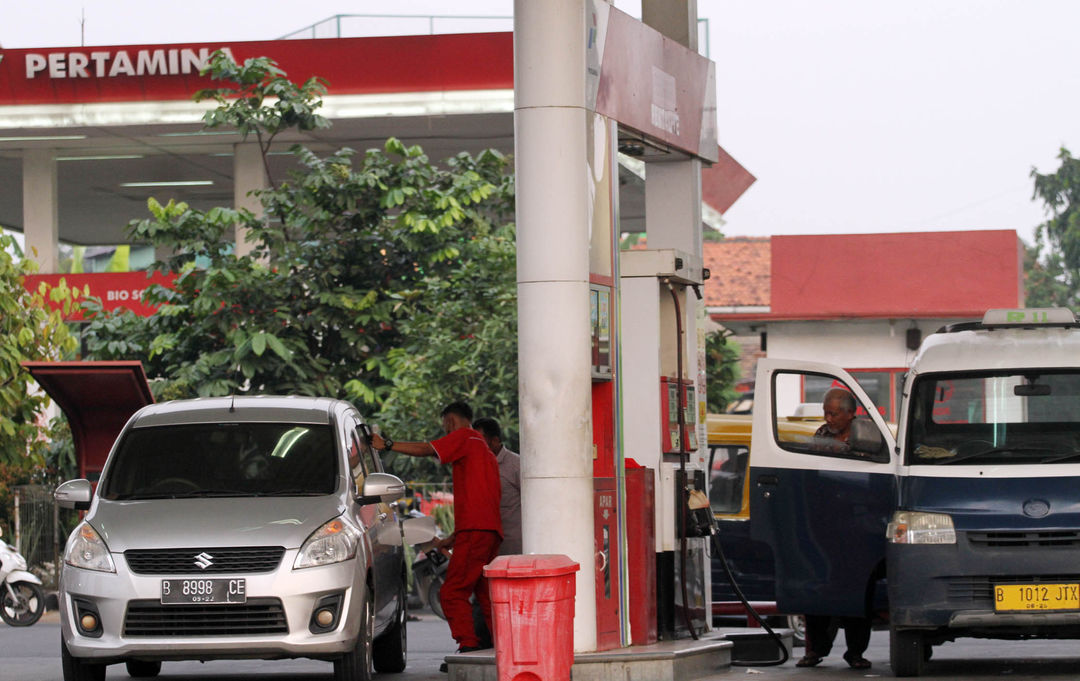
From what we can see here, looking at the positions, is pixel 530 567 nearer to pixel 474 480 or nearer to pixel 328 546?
pixel 328 546

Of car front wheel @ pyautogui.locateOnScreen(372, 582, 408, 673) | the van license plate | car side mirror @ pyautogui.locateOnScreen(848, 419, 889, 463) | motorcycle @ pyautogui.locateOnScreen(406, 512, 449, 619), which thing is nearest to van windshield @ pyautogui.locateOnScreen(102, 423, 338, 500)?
car front wheel @ pyautogui.locateOnScreen(372, 582, 408, 673)

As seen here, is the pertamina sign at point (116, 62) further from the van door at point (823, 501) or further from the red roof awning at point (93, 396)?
the van door at point (823, 501)

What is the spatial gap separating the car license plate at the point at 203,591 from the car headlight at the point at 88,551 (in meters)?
0.37

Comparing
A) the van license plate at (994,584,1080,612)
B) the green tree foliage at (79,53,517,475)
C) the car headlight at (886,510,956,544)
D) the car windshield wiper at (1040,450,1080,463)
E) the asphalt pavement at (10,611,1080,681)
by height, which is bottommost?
the asphalt pavement at (10,611,1080,681)

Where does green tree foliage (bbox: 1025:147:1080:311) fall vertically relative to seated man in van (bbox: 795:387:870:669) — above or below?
above

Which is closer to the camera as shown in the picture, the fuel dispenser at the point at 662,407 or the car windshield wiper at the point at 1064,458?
the car windshield wiper at the point at 1064,458

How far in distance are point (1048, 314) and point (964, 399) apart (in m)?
0.87

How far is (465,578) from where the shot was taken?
1202 cm

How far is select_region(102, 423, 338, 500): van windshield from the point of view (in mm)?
11109

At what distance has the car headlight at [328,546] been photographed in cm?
1017

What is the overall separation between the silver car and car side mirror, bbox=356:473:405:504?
0.04ft

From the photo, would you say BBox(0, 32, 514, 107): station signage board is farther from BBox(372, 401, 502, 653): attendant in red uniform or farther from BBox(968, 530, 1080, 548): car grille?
BBox(968, 530, 1080, 548): car grille

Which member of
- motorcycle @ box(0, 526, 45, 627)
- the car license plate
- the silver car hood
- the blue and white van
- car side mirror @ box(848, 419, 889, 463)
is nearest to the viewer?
the car license plate

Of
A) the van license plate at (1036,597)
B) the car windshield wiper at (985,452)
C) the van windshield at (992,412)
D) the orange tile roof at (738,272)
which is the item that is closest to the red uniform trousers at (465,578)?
Result: the van windshield at (992,412)
